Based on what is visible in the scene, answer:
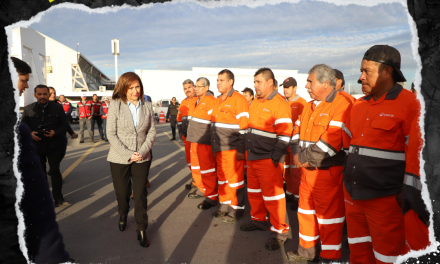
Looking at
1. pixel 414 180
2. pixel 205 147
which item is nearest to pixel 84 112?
pixel 205 147

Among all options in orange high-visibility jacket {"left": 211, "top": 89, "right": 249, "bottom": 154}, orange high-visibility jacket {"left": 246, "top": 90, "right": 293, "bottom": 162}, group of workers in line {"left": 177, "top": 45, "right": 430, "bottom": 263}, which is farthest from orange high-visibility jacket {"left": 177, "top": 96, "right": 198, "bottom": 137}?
orange high-visibility jacket {"left": 246, "top": 90, "right": 293, "bottom": 162}

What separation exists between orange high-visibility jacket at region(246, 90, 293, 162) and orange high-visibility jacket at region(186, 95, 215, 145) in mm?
1361

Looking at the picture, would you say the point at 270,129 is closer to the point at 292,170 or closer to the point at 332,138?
the point at 332,138

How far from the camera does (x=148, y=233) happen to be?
11.4ft

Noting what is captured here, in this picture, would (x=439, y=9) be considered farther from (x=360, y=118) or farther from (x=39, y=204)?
(x=39, y=204)

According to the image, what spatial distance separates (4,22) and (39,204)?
3.29 feet

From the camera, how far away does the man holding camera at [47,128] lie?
4.05 meters

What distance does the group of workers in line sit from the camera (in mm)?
1851

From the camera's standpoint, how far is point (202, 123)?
15.5ft

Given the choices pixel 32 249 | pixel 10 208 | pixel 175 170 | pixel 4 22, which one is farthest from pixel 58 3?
pixel 175 170

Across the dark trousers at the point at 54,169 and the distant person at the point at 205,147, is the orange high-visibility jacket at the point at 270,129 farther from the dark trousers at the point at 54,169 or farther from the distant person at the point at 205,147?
the dark trousers at the point at 54,169

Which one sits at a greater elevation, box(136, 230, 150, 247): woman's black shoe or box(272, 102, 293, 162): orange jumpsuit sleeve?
box(272, 102, 293, 162): orange jumpsuit sleeve

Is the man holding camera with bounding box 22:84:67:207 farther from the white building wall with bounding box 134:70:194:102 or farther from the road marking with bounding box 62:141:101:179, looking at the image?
the white building wall with bounding box 134:70:194:102

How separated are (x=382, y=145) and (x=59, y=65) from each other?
1493 inches
